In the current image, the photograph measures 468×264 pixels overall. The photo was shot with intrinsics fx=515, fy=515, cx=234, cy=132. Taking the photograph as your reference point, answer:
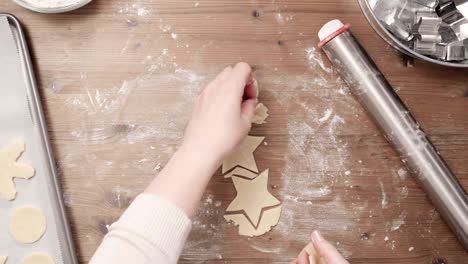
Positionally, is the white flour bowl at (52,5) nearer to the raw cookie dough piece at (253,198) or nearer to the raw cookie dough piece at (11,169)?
the raw cookie dough piece at (11,169)

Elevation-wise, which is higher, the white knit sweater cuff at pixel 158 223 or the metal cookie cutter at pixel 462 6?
the metal cookie cutter at pixel 462 6

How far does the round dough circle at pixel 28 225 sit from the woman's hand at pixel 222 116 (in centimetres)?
27

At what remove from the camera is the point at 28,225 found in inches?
33.4

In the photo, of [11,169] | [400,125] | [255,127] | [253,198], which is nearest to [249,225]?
[253,198]

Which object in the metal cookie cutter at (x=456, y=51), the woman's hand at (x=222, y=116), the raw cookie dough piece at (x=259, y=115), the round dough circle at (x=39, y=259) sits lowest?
the round dough circle at (x=39, y=259)

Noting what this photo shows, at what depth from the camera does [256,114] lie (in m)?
0.88

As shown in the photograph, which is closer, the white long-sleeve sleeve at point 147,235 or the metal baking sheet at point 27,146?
the white long-sleeve sleeve at point 147,235

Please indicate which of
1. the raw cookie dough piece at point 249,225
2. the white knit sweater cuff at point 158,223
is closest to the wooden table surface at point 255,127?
the raw cookie dough piece at point 249,225

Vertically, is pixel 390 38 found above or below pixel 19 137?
above

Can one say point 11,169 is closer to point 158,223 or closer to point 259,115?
point 158,223

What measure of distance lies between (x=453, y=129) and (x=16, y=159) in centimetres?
75

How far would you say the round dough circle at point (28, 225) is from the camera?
85cm

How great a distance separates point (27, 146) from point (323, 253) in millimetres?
513

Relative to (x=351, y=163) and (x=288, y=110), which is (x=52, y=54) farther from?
(x=351, y=163)
